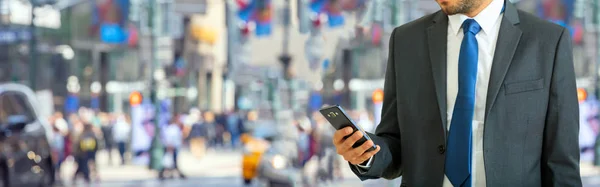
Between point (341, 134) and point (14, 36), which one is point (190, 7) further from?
point (341, 134)

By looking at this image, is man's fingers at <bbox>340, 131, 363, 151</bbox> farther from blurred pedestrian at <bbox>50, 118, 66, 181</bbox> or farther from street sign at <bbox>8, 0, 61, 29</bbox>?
street sign at <bbox>8, 0, 61, 29</bbox>

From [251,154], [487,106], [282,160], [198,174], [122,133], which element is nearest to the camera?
[487,106]

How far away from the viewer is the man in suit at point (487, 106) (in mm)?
1582

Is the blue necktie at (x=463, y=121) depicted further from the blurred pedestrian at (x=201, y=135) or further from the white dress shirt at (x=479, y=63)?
the blurred pedestrian at (x=201, y=135)

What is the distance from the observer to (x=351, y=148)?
1.66 m

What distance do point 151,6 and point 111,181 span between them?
86.3 inches

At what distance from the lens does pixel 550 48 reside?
1.62 m

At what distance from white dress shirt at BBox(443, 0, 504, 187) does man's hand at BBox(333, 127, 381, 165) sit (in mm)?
163

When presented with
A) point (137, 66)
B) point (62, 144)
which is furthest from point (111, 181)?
point (137, 66)

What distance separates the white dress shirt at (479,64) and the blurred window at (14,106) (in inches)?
349

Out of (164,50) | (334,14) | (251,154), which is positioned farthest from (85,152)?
(334,14)

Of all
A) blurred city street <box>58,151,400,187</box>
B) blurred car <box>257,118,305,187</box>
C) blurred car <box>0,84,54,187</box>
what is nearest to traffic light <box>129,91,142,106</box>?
blurred city street <box>58,151,400,187</box>

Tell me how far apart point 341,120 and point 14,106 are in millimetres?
9004

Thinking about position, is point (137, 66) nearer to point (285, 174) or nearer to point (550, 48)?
point (285, 174)
